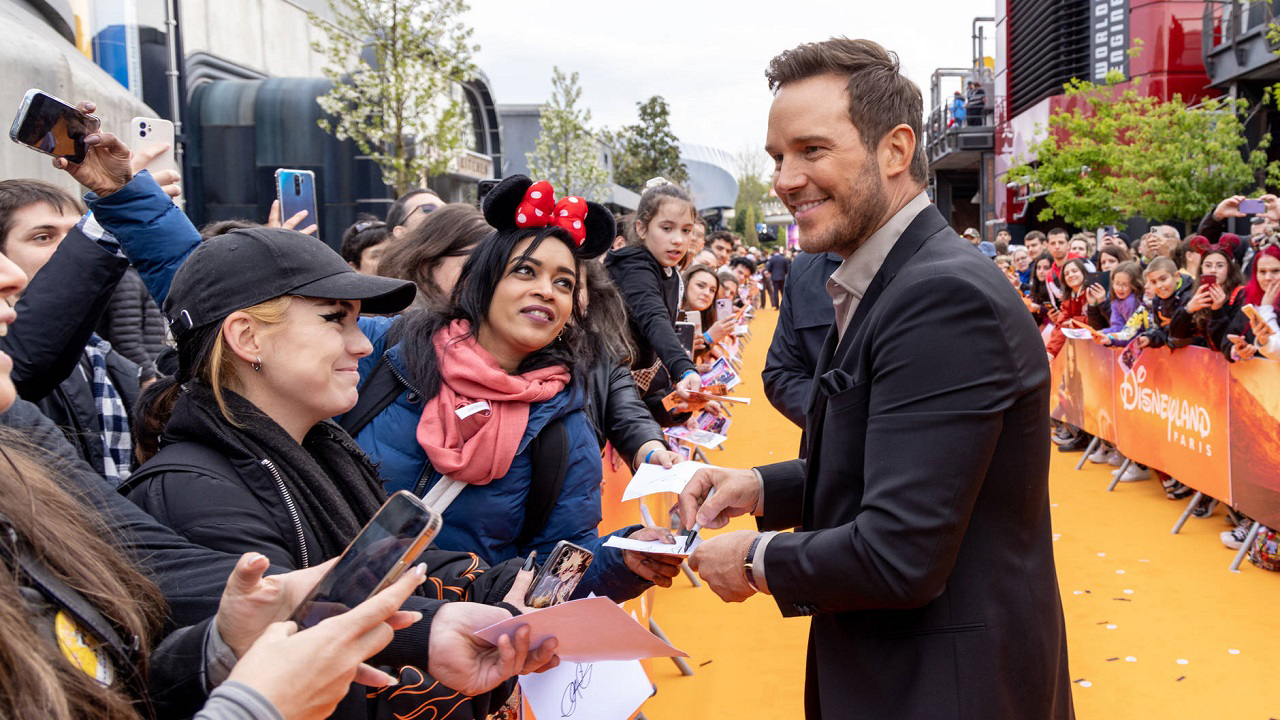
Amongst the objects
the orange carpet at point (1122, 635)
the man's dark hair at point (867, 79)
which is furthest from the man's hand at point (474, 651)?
the orange carpet at point (1122, 635)

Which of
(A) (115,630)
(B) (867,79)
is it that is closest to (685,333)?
(B) (867,79)

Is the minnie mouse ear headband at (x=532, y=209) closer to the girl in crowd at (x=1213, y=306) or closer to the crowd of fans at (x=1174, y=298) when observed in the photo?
the crowd of fans at (x=1174, y=298)

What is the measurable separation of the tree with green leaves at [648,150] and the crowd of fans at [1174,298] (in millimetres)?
34654

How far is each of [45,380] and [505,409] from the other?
133 centimetres

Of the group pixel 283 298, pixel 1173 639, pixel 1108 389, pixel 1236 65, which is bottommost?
pixel 1173 639

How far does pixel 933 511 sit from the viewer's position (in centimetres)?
176

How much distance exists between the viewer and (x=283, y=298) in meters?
2.05

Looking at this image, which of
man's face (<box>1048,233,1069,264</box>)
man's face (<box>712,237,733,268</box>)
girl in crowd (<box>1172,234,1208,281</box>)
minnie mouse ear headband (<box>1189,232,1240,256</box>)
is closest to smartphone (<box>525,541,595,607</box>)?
girl in crowd (<box>1172,234,1208,281</box>)

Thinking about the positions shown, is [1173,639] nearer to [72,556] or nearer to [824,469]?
[824,469]

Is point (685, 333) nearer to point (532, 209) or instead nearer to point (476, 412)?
point (532, 209)

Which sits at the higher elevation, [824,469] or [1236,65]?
[1236,65]

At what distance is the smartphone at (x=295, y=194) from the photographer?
4.55 meters

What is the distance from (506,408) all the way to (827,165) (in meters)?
1.17

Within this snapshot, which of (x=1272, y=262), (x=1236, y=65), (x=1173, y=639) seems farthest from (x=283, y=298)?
(x=1236, y=65)
